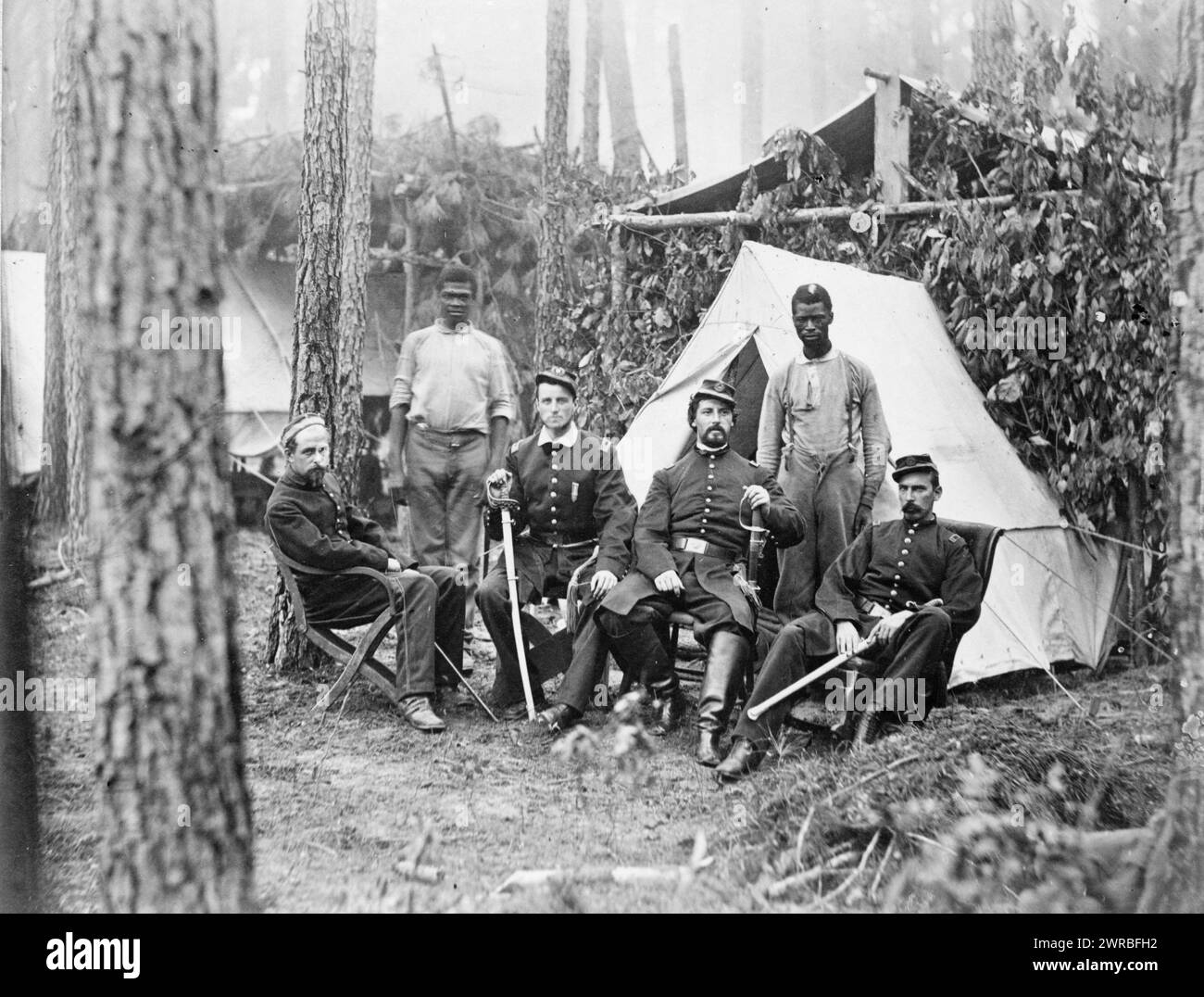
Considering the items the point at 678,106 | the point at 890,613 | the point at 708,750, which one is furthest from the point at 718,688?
the point at 678,106

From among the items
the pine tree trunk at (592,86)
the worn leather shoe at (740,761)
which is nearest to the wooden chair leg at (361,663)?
the worn leather shoe at (740,761)

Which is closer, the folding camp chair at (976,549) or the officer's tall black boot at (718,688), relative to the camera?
the officer's tall black boot at (718,688)

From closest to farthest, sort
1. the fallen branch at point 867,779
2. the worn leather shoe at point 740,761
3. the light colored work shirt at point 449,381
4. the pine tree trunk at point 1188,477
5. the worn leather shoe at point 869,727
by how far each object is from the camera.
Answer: the pine tree trunk at point 1188,477
the fallen branch at point 867,779
the worn leather shoe at point 740,761
the worn leather shoe at point 869,727
the light colored work shirt at point 449,381

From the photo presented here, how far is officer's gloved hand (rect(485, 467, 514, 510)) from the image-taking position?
486cm

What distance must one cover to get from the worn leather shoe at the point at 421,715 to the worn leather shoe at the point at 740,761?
1130 millimetres

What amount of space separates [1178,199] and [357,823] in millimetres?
3286

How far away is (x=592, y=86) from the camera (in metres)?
5.47

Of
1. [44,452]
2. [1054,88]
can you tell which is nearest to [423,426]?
[44,452]

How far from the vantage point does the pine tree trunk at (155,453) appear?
10.00ft

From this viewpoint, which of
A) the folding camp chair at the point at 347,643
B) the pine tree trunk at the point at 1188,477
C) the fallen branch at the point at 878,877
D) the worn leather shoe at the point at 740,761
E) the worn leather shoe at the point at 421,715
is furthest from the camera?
the folding camp chair at the point at 347,643

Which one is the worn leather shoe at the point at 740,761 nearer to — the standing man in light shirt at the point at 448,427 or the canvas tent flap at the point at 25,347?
the standing man in light shirt at the point at 448,427

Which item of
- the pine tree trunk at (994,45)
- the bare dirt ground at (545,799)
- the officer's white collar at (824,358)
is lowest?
the bare dirt ground at (545,799)

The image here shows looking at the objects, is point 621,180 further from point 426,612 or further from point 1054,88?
point 426,612

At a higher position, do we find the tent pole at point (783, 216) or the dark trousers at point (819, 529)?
the tent pole at point (783, 216)
